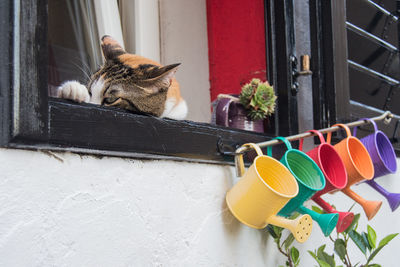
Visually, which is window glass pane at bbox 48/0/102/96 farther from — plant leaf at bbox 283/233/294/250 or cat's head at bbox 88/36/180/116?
plant leaf at bbox 283/233/294/250

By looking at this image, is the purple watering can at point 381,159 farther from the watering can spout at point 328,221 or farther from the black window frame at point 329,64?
the watering can spout at point 328,221

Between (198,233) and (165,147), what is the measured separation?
0.23m

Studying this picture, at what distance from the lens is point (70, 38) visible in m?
1.52

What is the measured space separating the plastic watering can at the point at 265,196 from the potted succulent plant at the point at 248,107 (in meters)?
0.25

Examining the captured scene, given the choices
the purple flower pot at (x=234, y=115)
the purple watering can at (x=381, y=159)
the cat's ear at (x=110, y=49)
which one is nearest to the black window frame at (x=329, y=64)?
the purple watering can at (x=381, y=159)

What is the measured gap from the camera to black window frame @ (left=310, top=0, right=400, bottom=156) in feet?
4.75

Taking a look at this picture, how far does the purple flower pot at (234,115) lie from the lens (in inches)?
50.5

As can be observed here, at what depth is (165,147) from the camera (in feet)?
3.06

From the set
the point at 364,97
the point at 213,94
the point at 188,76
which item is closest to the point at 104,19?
the point at 188,76

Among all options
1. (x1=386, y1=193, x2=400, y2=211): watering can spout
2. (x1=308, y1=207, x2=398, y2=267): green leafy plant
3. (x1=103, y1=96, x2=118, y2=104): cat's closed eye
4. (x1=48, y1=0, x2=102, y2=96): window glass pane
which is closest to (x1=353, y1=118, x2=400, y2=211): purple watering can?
(x1=386, y1=193, x2=400, y2=211): watering can spout

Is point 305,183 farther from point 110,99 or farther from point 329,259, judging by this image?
point 110,99

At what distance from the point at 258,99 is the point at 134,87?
426mm

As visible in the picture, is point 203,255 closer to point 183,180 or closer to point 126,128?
point 183,180

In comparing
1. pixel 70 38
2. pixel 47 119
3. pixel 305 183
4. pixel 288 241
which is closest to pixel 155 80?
pixel 47 119
